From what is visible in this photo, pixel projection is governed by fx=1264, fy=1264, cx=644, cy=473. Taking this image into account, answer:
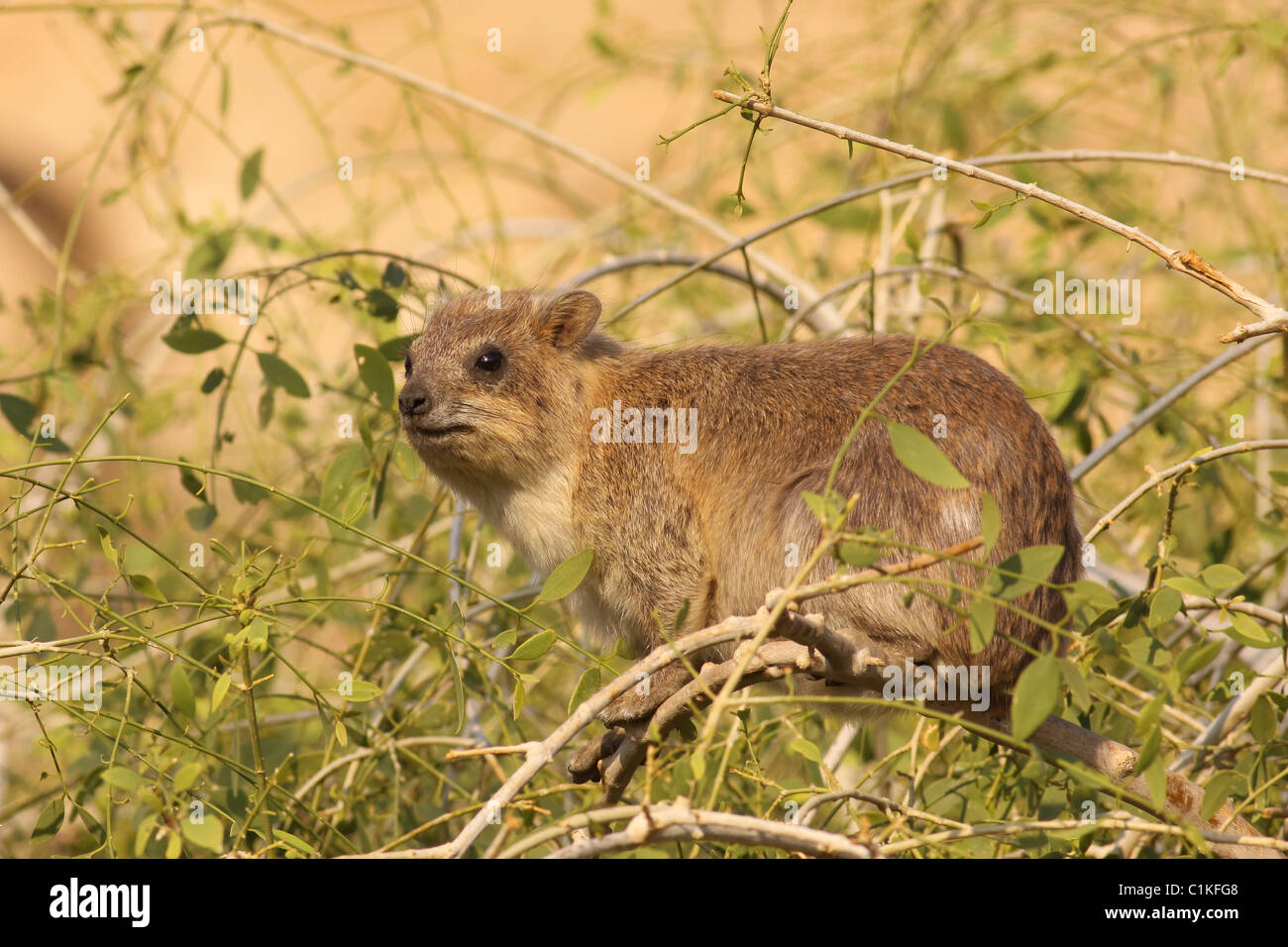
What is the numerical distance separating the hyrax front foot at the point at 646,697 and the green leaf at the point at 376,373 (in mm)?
1039

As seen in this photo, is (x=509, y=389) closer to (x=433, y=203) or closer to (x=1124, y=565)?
(x=1124, y=565)

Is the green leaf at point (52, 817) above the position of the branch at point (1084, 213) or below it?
below

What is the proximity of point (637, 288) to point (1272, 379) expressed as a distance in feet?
10.4

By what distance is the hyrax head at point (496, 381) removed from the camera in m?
3.48

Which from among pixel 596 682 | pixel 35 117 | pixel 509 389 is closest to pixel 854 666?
pixel 596 682

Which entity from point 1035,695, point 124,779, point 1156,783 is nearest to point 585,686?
point 124,779

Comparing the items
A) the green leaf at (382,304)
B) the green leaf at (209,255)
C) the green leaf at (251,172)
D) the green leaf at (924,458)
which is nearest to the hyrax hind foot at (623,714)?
the green leaf at (924,458)

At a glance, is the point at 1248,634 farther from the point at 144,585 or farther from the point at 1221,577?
the point at 144,585

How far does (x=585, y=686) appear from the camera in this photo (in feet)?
8.68

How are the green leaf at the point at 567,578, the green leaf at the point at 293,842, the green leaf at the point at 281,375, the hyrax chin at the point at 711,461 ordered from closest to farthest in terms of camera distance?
the green leaf at the point at 293,842
the green leaf at the point at 567,578
the hyrax chin at the point at 711,461
the green leaf at the point at 281,375

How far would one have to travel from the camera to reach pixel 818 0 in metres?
12.2

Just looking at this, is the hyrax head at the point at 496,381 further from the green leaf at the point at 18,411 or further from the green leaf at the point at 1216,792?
the green leaf at the point at 1216,792

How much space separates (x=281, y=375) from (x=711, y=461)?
4.15 ft
